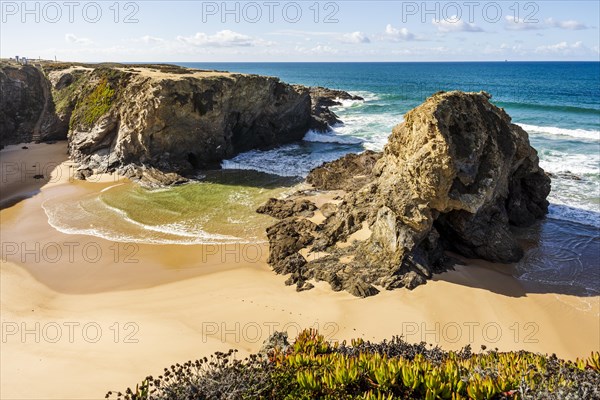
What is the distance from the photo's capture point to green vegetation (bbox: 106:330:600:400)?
5.68 meters

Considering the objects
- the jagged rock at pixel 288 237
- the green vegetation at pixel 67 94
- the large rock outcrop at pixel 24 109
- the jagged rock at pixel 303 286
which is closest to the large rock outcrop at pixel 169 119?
the green vegetation at pixel 67 94

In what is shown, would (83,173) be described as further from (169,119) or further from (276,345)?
(276,345)

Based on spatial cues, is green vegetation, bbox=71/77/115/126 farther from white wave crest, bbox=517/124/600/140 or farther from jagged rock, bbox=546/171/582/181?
white wave crest, bbox=517/124/600/140

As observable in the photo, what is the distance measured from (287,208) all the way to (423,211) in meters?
6.93

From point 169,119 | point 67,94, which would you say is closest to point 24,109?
point 67,94

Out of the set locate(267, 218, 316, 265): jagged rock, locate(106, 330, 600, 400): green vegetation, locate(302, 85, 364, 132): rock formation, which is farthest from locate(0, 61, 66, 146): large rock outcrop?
locate(106, 330, 600, 400): green vegetation

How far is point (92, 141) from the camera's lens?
26.5 m

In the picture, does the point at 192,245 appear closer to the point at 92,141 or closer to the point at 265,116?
the point at 92,141

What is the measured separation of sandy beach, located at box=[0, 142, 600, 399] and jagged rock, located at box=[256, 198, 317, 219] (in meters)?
2.77

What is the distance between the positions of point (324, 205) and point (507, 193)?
7078 mm

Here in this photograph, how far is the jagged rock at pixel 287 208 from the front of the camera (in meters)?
17.6

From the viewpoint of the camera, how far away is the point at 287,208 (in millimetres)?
18016

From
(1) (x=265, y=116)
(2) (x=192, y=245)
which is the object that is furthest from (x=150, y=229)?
(1) (x=265, y=116)

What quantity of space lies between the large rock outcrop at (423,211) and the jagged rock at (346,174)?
518 cm
